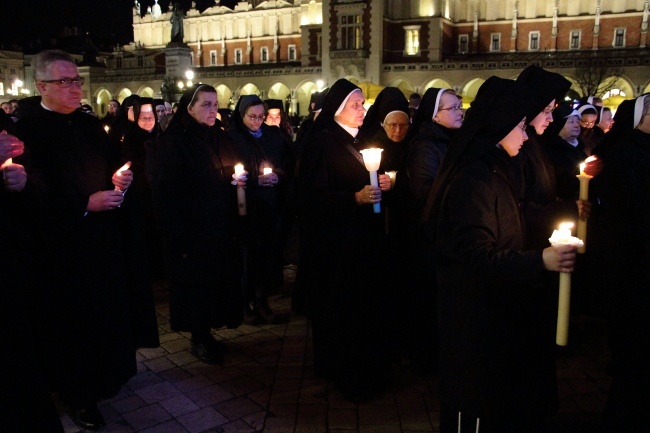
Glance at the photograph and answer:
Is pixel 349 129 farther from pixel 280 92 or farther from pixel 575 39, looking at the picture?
pixel 280 92

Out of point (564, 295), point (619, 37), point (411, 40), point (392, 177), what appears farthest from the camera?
point (411, 40)

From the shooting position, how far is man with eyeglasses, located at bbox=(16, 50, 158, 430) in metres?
3.59

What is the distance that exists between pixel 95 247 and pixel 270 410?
162 centimetres

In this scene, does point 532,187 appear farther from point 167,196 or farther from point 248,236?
point 167,196

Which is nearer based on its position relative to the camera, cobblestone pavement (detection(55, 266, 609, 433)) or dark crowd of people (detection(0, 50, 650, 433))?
dark crowd of people (detection(0, 50, 650, 433))

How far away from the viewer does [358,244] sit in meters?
4.05

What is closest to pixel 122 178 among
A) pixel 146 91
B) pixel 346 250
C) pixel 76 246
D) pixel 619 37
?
pixel 76 246

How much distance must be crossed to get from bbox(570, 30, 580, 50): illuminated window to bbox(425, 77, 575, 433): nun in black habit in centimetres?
4900

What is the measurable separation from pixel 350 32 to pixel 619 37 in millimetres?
20863

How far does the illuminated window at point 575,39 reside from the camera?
150ft

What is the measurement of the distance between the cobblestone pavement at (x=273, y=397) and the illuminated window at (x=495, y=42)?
47.0 meters

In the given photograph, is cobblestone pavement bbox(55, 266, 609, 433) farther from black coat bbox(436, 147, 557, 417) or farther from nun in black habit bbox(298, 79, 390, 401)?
black coat bbox(436, 147, 557, 417)

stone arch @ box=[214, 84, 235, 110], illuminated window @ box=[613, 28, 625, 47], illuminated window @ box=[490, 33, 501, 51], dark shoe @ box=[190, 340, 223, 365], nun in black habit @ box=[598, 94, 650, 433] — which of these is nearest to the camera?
nun in black habit @ box=[598, 94, 650, 433]

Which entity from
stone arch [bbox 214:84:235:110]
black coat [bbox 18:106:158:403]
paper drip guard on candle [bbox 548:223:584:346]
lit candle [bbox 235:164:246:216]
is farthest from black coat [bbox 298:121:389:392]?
stone arch [bbox 214:84:235:110]
